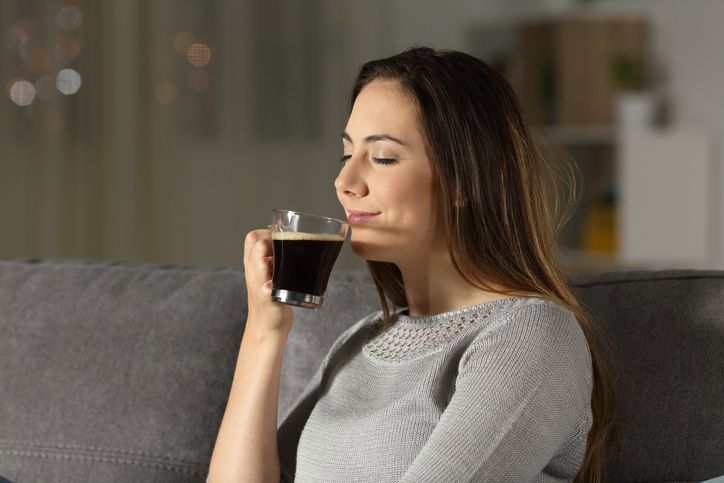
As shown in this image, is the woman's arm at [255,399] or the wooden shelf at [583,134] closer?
the woman's arm at [255,399]

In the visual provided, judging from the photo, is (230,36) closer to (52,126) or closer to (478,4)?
(52,126)

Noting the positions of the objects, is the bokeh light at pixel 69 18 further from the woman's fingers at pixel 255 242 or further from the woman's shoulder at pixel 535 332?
the woman's shoulder at pixel 535 332

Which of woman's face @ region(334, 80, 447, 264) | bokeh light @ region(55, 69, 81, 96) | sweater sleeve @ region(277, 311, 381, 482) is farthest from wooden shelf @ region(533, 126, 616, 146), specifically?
woman's face @ region(334, 80, 447, 264)

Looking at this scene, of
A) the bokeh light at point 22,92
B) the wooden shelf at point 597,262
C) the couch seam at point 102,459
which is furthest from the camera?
the wooden shelf at point 597,262

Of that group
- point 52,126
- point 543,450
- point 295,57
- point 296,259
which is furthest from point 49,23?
point 543,450

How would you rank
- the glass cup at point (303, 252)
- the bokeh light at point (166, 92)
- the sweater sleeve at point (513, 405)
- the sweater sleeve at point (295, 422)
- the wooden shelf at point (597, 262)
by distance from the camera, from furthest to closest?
the wooden shelf at point (597, 262) < the bokeh light at point (166, 92) < the sweater sleeve at point (295, 422) < the glass cup at point (303, 252) < the sweater sleeve at point (513, 405)

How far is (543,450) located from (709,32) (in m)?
3.64

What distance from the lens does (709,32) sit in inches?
172

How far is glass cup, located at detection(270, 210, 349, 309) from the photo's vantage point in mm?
1281

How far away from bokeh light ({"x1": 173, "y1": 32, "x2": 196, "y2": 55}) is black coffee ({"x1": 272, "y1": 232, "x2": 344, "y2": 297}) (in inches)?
128

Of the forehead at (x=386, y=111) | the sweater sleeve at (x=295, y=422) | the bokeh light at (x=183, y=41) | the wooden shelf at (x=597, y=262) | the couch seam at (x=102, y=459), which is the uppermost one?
the bokeh light at (x=183, y=41)

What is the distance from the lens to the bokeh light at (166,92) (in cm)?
438

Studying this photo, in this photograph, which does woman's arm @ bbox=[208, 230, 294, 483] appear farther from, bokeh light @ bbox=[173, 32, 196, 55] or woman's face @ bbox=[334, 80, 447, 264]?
bokeh light @ bbox=[173, 32, 196, 55]

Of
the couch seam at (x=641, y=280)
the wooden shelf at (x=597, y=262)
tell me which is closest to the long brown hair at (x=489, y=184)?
the couch seam at (x=641, y=280)
